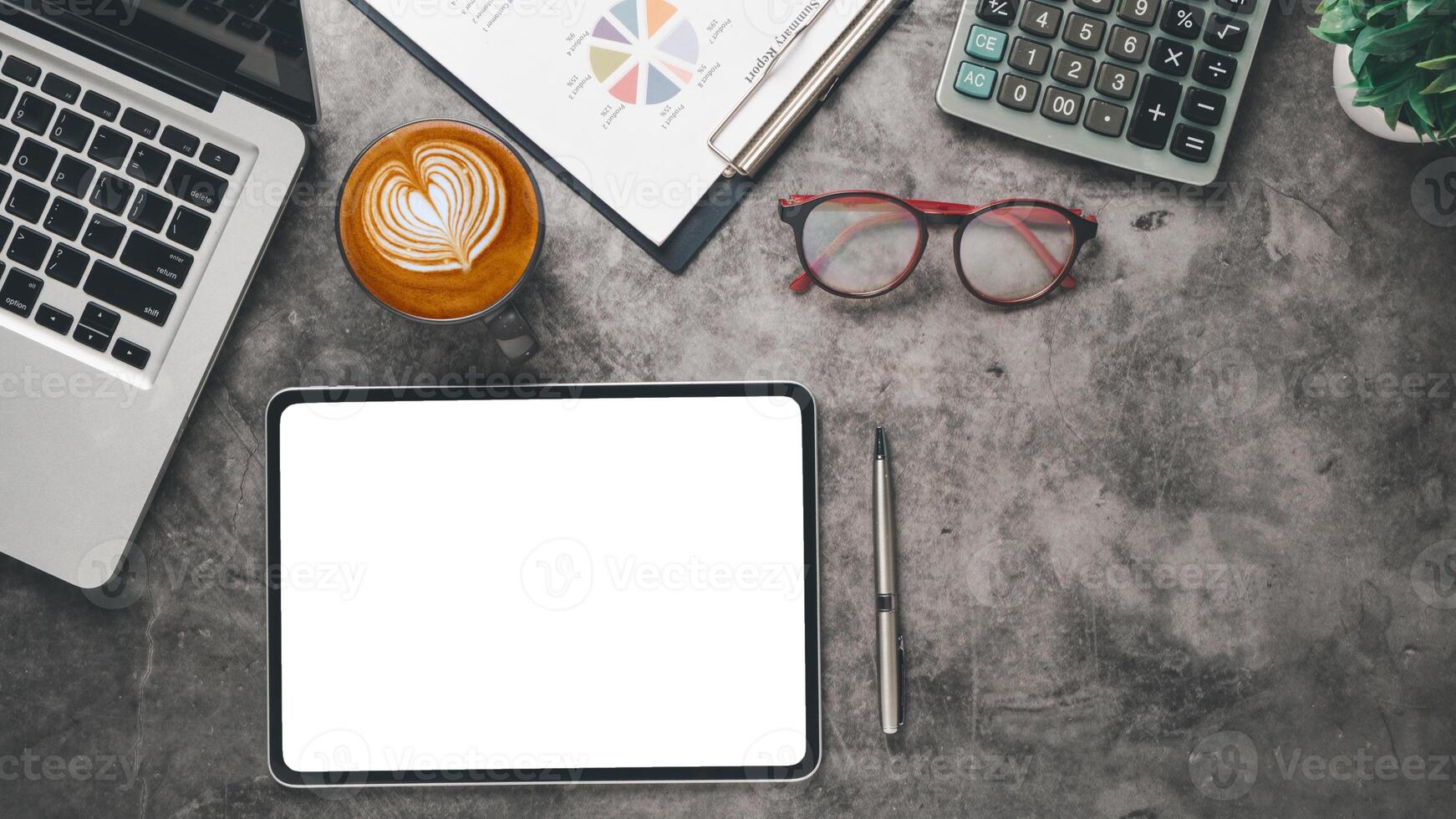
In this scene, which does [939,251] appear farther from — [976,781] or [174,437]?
[174,437]

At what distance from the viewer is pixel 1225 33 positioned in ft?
2.43

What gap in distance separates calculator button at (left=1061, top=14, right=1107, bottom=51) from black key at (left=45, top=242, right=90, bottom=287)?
84cm

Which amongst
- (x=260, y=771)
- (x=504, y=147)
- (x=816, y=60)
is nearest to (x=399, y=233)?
(x=504, y=147)

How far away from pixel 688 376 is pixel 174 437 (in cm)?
44

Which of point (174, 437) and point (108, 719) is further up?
point (174, 437)

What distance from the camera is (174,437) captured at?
762 millimetres

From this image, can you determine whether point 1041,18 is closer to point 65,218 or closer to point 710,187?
point 710,187

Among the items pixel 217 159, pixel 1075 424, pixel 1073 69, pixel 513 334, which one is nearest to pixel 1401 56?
pixel 1073 69

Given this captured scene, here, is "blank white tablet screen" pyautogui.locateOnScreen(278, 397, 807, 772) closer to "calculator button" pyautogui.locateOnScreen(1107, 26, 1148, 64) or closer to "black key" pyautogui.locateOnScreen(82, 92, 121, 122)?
"black key" pyautogui.locateOnScreen(82, 92, 121, 122)

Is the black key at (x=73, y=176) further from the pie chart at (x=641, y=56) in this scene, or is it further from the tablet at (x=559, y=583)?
the pie chart at (x=641, y=56)

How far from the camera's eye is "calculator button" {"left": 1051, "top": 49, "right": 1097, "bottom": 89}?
747 mm

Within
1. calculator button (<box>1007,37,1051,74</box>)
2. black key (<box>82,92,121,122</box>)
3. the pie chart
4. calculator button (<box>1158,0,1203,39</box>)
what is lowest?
black key (<box>82,92,121,122</box>)

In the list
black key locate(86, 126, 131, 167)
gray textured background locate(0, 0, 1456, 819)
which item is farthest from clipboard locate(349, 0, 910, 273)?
black key locate(86, 126, 131, 167)

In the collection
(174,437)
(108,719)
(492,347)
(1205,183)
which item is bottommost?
(108,719)
